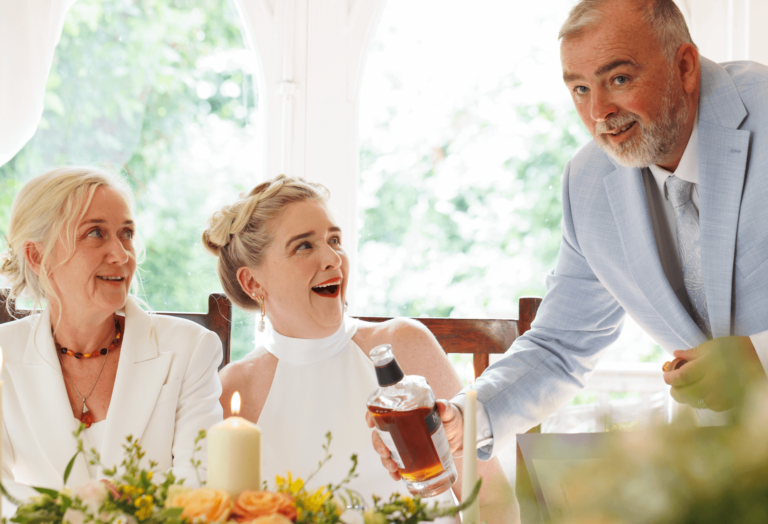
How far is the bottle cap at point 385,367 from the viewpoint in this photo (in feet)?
2.71

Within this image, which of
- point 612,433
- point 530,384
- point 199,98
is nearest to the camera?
point 612,433

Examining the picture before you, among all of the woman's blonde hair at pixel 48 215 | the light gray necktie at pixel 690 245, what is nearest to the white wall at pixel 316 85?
the woman's blonde hair at pixel 48 215

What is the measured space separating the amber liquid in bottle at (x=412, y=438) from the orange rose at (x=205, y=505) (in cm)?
40

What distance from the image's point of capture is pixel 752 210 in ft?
4.14

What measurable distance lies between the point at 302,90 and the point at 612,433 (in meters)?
2.72

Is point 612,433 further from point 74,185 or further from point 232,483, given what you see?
point 74,185

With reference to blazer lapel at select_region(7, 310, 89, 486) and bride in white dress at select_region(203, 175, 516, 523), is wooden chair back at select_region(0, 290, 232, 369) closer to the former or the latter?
bride in white dress at select_region(203, 175, 516, 523)

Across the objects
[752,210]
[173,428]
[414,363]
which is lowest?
[173,428]

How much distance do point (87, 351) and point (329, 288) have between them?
0.72 m

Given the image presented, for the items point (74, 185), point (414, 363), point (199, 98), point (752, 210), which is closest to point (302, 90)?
point (199, 98)

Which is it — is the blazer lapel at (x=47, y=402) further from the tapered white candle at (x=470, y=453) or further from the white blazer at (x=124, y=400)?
the tapered white candle at (x=470, y=453)

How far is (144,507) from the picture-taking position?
1.67ft

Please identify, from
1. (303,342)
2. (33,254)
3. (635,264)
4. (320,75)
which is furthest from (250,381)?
(320,75)

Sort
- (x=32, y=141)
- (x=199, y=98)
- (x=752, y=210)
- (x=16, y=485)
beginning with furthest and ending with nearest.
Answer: (x=199, y=98)
(x=32, y=141)
(x=752, y=210)
(x=16, y=485)
